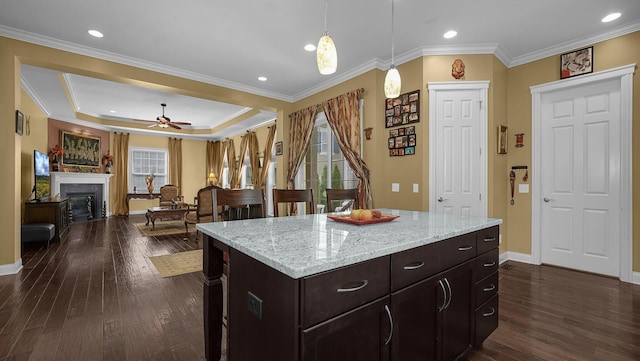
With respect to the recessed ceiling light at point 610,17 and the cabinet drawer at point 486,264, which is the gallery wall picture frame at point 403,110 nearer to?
the recessed ceiling light at point 610,17

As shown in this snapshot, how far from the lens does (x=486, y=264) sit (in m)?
1.83

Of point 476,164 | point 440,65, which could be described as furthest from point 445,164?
point 440,65

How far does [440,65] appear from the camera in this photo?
3.73 m

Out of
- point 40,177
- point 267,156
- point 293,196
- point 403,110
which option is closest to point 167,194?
point 40,177

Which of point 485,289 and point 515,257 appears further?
point 515,257

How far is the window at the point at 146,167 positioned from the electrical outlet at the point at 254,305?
9.63 m

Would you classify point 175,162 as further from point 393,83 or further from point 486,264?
point 486,264

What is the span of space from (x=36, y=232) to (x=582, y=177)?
7.71m

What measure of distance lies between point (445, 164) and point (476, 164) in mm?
384

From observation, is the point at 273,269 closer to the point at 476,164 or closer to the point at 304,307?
the point at 304,307

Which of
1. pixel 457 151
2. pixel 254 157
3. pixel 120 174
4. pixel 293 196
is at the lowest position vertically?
pixel 293 196

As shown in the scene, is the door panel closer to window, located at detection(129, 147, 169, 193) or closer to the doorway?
the doorway

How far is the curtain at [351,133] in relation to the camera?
4.18 m

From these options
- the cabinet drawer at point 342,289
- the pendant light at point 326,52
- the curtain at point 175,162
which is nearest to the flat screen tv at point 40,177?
the curtain at point 175,162
